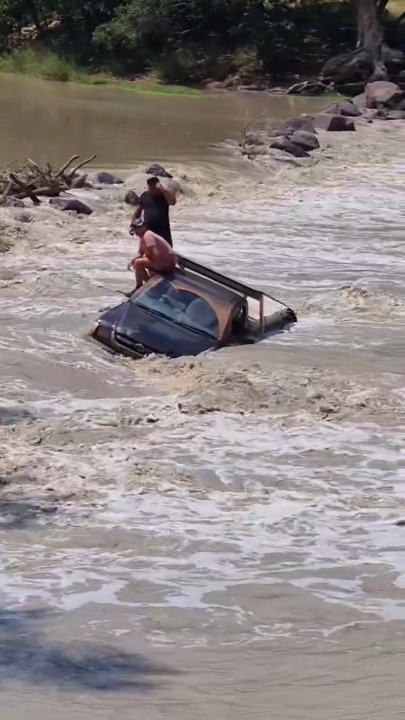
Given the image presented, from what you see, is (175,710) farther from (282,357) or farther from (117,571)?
Answer: (282,357)

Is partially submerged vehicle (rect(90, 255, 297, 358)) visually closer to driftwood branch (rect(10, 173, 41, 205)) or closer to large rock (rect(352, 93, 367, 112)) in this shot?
driftwood branch (rect(10, 173, 41, 205))

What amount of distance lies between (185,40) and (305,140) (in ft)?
71.5

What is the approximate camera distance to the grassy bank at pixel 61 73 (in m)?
43.4

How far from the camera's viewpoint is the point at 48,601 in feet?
23.2

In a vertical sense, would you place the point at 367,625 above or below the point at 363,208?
below

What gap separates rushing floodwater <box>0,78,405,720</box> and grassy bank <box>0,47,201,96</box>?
26598 millimetres

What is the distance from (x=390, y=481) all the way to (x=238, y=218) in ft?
36.1

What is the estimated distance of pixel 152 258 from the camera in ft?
42.9

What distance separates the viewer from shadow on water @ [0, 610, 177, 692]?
6.06 metres

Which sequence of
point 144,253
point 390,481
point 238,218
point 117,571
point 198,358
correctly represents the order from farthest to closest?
1. point 238,218
2. point 144,253
3. point 198,358
4. point 390,481
5. point 117,571

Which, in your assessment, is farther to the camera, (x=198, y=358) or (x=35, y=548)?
(x=198, y=358)

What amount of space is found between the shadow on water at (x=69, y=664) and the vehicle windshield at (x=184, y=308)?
19.2 ft

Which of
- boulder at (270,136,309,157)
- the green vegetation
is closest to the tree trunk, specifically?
the green vegetation

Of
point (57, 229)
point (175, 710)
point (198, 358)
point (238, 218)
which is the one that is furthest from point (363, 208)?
point (175, 710)
